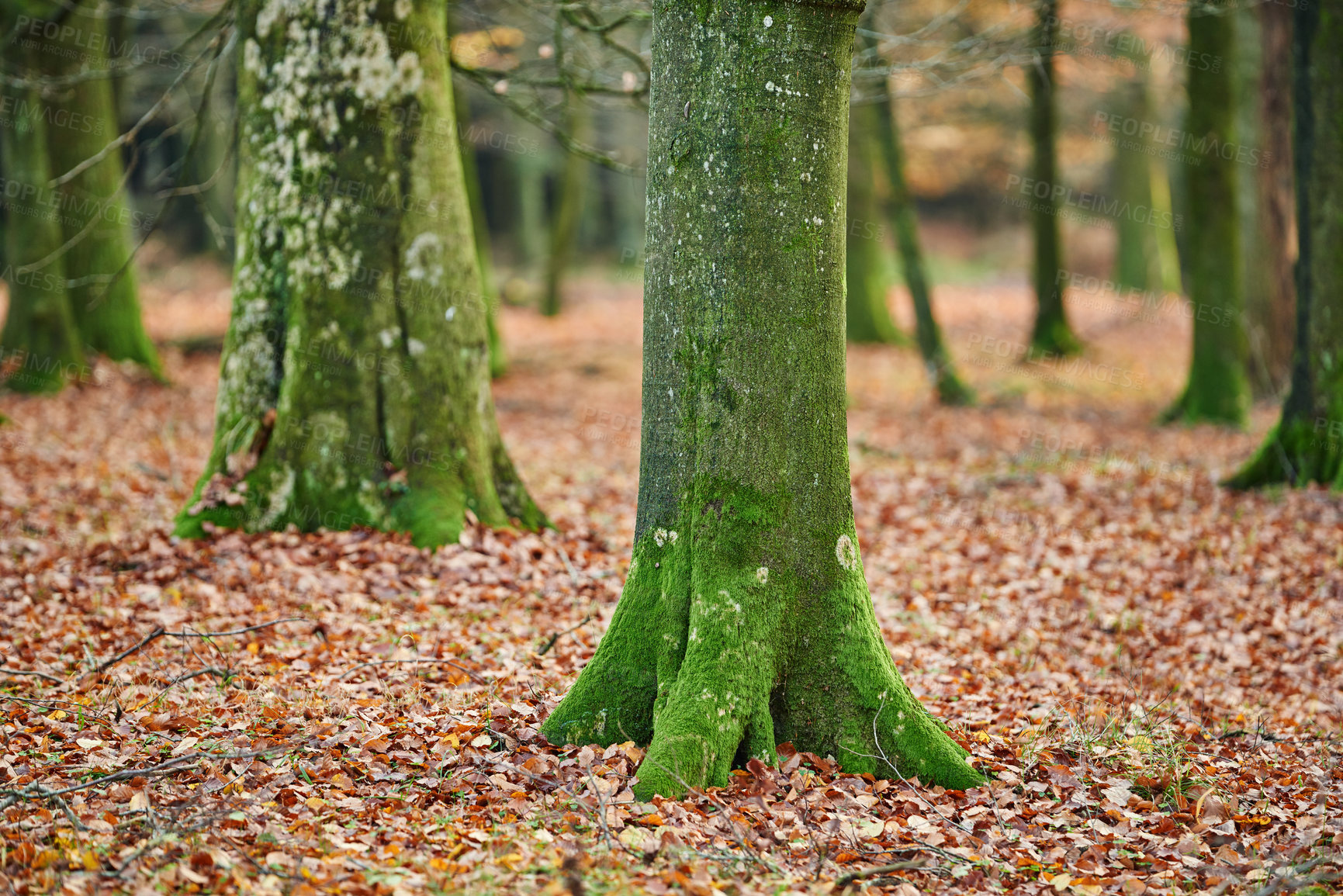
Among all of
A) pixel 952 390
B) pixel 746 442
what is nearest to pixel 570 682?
pixel 746 442

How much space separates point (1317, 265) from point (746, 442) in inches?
281

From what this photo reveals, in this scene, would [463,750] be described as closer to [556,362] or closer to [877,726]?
Answer: [877,726]

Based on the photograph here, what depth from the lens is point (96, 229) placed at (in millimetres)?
13273

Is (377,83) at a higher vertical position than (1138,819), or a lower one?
higher

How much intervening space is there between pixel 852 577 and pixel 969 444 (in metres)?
8.56

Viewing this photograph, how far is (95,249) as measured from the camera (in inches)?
526

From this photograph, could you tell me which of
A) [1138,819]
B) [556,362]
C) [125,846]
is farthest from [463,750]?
[556,362]

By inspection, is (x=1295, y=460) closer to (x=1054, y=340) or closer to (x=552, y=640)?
(x=552, y=640)

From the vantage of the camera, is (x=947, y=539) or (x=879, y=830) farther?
(x=947, y=539)

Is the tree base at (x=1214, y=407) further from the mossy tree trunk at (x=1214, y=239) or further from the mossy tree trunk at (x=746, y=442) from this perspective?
the mossy tree trunk at (x=746, y=442)

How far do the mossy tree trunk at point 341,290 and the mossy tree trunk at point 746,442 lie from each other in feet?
10.2

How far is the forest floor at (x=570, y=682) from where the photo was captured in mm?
3432

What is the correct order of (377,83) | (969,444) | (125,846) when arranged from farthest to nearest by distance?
(969,444)
(377,83)
(125,846)

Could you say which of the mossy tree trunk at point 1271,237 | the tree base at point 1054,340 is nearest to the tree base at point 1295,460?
the mossy tree trunk at point 1271,237
